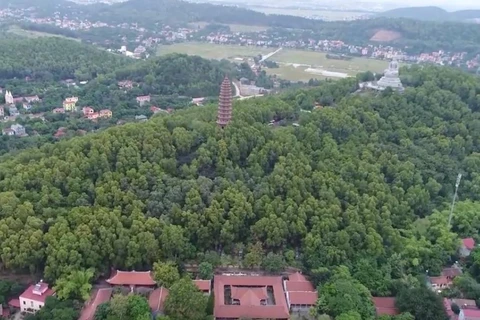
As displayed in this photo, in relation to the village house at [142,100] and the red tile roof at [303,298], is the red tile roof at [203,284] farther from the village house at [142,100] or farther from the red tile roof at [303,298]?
the village house at [142,100]

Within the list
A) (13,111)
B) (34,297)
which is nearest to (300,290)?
(34,297)

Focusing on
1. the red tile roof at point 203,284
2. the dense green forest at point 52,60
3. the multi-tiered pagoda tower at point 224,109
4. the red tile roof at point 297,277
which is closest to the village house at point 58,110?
the dense green forest at point 52,60

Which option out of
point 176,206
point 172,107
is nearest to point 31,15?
point 172,107

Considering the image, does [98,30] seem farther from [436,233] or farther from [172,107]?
Result: [436,233]

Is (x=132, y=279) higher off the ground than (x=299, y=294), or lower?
higher

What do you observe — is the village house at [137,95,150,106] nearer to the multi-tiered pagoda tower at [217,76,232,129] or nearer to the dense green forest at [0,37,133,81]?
the dense green forest at [0,37,133,81]

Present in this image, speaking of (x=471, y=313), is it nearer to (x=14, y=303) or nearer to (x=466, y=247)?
(x=466, y=247)
